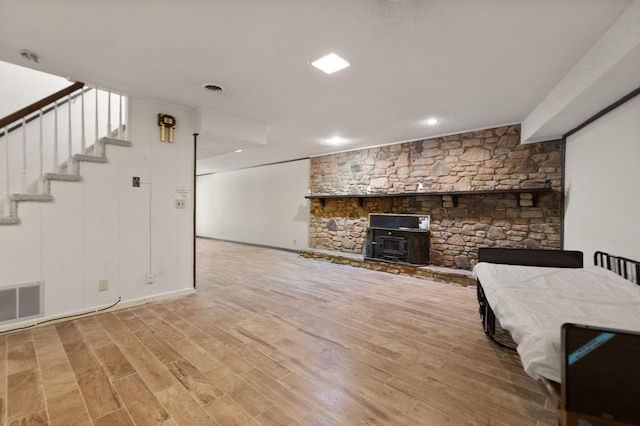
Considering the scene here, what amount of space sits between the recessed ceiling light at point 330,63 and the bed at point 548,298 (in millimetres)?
2192

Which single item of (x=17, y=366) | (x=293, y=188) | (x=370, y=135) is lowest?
(x=17, y=366)

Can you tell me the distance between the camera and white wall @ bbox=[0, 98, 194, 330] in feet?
8.69

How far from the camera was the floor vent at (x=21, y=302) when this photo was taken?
2.50 metres

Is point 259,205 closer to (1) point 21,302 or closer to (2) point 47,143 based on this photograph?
(2) point 47,143

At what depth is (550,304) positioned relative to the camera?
1578 millimetres

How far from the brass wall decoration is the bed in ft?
12.5

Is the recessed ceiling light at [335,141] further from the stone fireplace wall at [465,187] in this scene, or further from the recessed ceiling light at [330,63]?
the recessed ceiling light at [330,63]

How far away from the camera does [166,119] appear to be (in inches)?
134

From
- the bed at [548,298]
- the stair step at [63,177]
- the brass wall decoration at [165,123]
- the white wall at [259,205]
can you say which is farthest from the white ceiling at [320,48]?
the white wall at [259,205]

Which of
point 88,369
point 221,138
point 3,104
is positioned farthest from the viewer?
point 221,138

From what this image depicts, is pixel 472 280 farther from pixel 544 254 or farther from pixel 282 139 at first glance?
pixel 282 139

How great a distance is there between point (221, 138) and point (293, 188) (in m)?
3.37

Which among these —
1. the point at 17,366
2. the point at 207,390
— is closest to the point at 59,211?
the point at 17,366

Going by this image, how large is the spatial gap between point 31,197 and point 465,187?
17.9 ft
